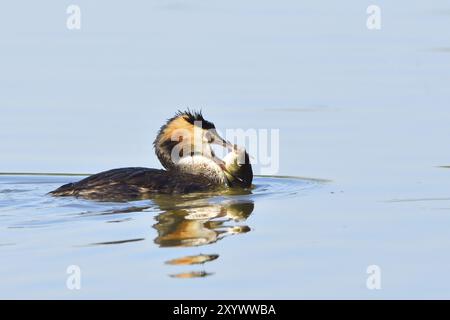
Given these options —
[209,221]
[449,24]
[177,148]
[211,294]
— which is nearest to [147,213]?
[209,221]

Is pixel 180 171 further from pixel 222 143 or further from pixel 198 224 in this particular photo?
pixel 198 224

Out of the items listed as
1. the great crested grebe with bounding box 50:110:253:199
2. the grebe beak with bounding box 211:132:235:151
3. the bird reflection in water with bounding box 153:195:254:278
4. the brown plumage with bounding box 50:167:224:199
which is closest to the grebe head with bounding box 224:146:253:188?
the great crested grebe with bounding box 50:110:253:199

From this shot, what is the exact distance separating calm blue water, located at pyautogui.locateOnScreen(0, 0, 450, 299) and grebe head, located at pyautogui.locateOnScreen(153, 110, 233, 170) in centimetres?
70

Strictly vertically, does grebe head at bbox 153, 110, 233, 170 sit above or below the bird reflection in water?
above

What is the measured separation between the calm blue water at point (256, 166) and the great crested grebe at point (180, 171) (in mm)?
356

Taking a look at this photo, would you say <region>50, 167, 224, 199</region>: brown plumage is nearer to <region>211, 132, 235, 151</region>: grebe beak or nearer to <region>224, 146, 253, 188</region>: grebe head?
<region>224, 146, 253, 188</region>: grebe head

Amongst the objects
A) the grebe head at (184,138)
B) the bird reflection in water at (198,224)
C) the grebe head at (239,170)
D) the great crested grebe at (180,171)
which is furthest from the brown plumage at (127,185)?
the grebe head at (184,138)

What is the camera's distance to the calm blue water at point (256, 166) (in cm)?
975

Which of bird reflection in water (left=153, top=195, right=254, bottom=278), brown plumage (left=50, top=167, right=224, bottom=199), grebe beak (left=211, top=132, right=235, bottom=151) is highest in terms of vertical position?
grebe beak (left=211, top=132, right=235, bottom=151)

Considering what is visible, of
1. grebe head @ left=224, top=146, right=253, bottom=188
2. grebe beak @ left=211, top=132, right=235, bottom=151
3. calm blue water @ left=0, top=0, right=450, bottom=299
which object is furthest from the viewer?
grebe beak @ left=211, top=132, right=235, bottom=151

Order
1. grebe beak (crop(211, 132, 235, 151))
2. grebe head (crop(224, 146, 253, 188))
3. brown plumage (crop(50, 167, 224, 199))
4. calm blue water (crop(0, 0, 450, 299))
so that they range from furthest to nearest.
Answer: grebe beak (crop(211, 132, 235, 151)), grebe head (crop(224, 146, 253, 188)), brown plumage (crop(50, 167, 224, 199)), calm blue water (crop(0, 0, 450, 299))

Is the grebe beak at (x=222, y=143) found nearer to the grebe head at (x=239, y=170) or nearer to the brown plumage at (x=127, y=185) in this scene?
the grebe head at (x=239, y=170)

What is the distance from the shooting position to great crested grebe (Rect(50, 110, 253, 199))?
13047 millimetres
